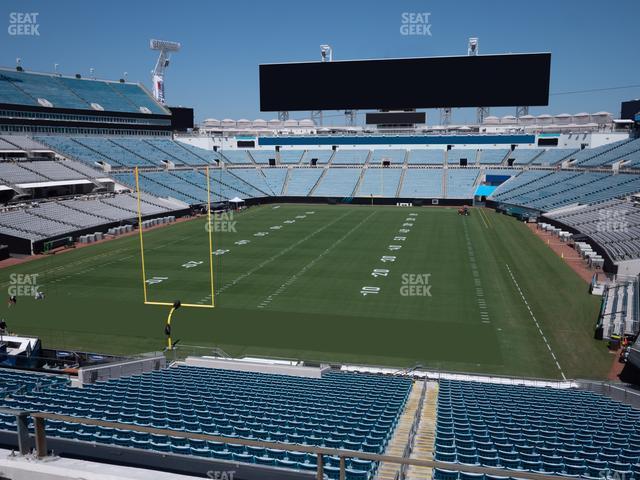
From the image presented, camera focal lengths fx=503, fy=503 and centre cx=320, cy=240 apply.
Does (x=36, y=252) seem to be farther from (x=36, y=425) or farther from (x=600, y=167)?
(x=600, y=167)

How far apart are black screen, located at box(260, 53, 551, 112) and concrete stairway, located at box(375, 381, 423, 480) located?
173ft

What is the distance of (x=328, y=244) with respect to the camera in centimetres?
3509

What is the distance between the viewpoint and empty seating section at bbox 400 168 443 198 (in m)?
61.4

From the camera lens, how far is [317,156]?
73.1 meters

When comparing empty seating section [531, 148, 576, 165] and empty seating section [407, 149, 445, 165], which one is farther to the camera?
empty seating section [407, 149, 445, 165]

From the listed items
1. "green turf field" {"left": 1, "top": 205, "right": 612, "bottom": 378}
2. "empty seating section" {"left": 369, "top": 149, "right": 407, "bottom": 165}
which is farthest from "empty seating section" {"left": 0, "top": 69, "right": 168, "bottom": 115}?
"empty seating section" {"left": 369, "top": 149, "right": 407, "bottom": 165}

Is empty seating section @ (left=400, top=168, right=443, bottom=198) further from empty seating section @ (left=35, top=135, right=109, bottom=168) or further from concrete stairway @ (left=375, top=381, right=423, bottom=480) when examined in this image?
concrete stairway @ (left=375, top=381, right=423, bottom=480)

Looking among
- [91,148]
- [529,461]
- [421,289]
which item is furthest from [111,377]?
[91,148]

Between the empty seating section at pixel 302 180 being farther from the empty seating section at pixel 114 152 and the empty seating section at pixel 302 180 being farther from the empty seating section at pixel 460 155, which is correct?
the empty seating section at pixel 460 155

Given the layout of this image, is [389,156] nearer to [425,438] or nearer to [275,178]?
[275,178]

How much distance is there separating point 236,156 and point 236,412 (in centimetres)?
6648

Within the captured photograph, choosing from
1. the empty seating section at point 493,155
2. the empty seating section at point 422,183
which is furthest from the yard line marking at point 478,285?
the empty seating section at point 493,155

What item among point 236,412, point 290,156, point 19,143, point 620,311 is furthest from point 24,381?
point 290,156

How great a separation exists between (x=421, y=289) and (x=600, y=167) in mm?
39101
